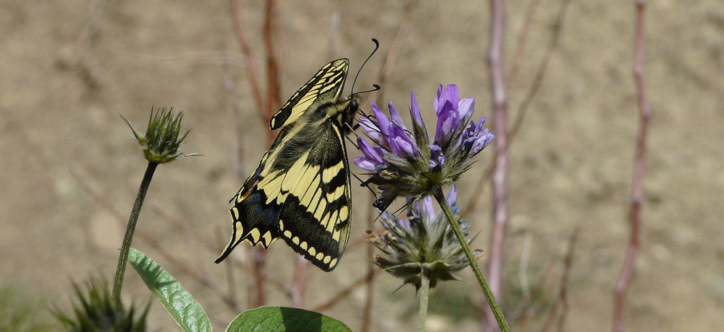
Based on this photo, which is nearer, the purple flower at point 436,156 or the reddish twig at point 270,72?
the purple flower at point 436,156

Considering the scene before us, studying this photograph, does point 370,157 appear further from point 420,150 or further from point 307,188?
point 307,188

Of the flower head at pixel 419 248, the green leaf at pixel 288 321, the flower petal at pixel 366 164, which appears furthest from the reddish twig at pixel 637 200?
the green leaf at pixel 288 321

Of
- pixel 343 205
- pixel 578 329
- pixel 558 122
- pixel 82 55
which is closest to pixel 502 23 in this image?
pixel 343 205

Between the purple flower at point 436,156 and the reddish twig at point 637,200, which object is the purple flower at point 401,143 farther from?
the reddish twig at point 637,200

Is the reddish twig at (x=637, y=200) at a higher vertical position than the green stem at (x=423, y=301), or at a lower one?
higher

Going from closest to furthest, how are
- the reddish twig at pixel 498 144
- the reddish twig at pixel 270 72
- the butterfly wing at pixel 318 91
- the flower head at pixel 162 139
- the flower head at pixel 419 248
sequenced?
the flower head at pixel 162 139
the flower head at pixel 419 248
the butterfly wing at pixel 318 91
the reddish twig at pixel 270 72
the reddish twig at pixel 498 144

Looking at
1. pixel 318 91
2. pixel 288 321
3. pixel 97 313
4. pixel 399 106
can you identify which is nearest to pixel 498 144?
pixel 318 91
